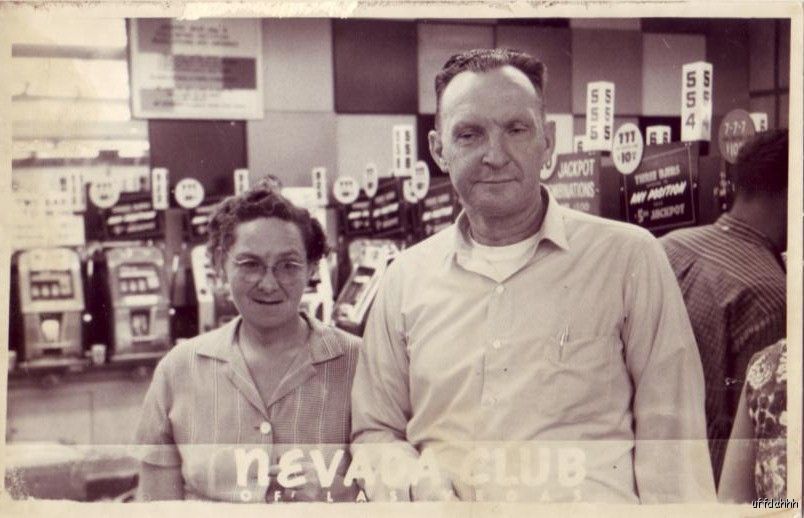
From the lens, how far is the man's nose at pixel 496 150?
1.90 m

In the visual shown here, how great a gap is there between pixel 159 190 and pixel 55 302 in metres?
0.39

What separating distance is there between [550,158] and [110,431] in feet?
4.21

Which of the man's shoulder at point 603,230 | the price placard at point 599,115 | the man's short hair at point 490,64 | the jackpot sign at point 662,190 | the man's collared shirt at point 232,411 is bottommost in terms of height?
the man's collared shirt at point 232,411

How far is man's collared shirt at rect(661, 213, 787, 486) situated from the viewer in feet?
6.53

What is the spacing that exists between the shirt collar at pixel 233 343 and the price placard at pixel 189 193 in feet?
1.00

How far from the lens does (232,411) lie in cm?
203

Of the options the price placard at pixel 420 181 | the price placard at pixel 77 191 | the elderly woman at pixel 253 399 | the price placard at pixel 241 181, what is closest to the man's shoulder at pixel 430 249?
Answer: the price placard at pixel 420 181

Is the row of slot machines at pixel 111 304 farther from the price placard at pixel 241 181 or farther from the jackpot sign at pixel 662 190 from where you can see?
the jackpot sign at pixel 662 190

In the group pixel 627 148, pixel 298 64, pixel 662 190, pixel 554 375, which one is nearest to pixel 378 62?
pixel 298 64

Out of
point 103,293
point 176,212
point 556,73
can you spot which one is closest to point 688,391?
point 556,73

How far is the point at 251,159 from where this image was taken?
202cm

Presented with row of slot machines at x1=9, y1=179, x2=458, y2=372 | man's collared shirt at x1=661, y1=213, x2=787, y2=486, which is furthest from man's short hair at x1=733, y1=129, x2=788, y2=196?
row of slot machines at x1=9, y1=179, x2=458, y2=372

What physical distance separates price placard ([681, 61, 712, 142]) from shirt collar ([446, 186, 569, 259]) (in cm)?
38

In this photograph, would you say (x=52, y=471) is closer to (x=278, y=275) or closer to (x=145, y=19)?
(x=278, y=275)
